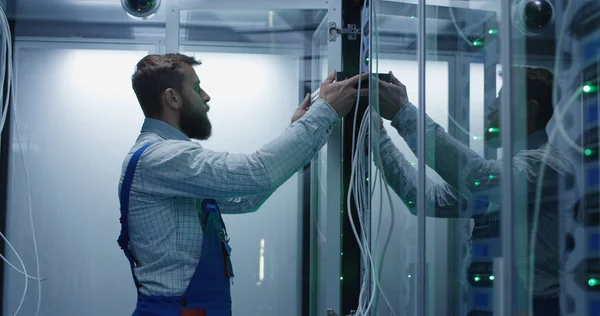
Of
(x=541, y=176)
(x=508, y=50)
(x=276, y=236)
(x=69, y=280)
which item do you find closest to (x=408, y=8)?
(x=508, y=50)

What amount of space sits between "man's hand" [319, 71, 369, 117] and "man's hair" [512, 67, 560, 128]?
1.01 m

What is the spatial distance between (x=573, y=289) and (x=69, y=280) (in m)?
2.42

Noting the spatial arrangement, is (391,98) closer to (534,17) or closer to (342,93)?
(342,93)

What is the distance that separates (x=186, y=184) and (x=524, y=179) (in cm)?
108

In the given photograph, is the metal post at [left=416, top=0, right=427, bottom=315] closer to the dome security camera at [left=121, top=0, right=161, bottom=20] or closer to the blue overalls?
the blue overalls

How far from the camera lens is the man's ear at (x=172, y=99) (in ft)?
6.57

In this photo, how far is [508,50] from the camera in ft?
2.74

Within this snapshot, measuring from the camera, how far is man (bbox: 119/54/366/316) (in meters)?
1.74

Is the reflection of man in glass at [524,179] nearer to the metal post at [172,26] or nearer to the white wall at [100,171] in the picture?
the metal post at [172,26]

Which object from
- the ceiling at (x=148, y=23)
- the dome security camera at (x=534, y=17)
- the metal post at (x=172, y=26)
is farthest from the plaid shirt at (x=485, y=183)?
the ceiling at (x=148, y=23)

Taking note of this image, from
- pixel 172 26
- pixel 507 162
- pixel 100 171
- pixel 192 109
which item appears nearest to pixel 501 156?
pixel 507 162

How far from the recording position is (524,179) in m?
0.81

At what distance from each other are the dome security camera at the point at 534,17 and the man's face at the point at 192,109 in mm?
1340

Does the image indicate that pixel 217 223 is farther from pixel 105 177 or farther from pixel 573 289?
pixel 573 289
